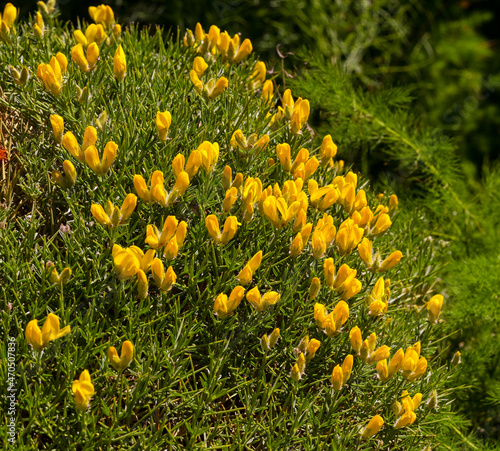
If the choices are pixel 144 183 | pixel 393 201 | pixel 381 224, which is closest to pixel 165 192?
pixel 144 183

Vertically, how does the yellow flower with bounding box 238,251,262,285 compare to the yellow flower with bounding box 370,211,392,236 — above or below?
below

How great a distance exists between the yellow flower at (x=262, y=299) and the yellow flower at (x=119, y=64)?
0.99 meters

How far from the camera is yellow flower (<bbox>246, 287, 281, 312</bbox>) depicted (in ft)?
5.74

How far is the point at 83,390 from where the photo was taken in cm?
150

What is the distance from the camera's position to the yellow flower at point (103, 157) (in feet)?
6.03

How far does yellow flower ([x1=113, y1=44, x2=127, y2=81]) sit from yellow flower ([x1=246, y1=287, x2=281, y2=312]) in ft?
3.24

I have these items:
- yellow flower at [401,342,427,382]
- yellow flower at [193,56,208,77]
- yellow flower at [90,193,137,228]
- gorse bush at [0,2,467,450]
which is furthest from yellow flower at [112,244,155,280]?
yellow flower at [193,56,208,77]

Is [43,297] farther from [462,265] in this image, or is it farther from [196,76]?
[462,265]

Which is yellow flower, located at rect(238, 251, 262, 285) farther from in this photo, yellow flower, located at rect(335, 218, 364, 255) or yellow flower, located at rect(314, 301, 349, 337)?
yellow flower, located at rect(335, 218, 364, 255)

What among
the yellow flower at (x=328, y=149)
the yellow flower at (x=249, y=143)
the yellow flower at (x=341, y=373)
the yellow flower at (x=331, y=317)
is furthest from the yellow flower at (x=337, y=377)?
the yellow flower at (x=328, y=149)

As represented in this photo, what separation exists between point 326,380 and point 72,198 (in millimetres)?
999

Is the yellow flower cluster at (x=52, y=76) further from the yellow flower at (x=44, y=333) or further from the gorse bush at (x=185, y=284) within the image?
the yellow flower at (x=44, y=333)

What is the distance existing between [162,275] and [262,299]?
1.00 feet

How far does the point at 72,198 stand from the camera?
74.3 inches
